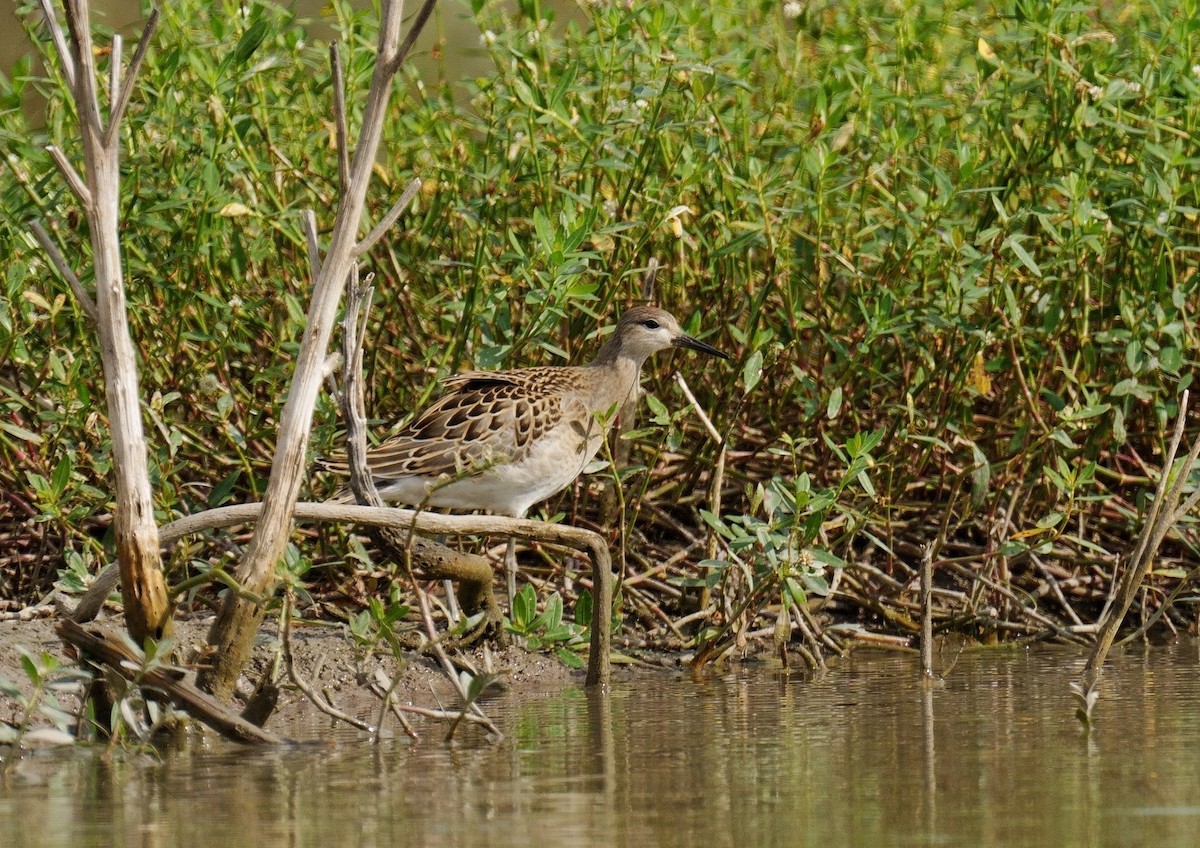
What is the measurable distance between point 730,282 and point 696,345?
416 mm

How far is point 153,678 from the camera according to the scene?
183 inches

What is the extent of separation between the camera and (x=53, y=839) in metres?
3.74

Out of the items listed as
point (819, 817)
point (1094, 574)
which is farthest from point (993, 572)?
point (819, 817)

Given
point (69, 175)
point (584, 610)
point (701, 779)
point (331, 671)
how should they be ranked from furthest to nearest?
point (331, 671) < point (584, 610) < point (69, 175) < point (701, 779)

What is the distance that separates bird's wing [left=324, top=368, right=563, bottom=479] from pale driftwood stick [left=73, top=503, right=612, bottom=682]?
0.83m

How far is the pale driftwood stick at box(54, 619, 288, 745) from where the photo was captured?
466 cm

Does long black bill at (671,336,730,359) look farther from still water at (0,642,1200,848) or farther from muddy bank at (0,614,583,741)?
still water at (0,642,1200,848)

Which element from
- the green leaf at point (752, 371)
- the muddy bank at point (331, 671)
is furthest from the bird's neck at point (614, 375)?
the muddy bank at point (331, 671)

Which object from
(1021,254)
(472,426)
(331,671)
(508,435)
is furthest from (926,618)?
(331,671)

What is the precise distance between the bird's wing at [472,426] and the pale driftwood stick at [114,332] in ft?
6.45

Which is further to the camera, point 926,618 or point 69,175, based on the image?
point 926,618

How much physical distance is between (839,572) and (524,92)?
2075 mm

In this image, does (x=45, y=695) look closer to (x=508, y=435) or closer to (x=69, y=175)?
(x=69, y=175)

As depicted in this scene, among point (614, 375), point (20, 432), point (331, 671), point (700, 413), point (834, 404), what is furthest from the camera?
point (614, 375)
